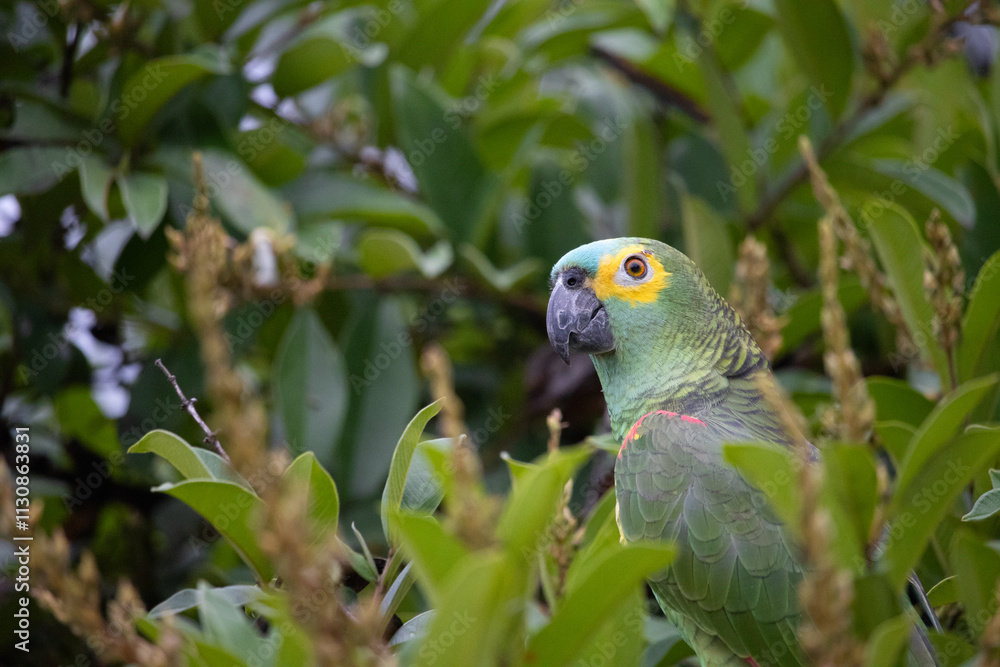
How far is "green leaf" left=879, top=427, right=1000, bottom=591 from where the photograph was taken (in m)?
0.93

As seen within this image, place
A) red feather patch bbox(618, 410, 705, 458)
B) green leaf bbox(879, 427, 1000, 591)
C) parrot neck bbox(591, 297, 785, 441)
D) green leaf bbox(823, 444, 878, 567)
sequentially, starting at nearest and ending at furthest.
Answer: green leaf bbox(823, 444, 878, 567), green leaf bbox(879, 427, 1000, 591), red feather patch bbox(618, 410, 705, 458), parrot neck bbox(591, 297, 785, 441)

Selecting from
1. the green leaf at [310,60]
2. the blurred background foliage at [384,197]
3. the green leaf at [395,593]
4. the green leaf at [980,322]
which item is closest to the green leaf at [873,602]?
the green leaf at [395,593]

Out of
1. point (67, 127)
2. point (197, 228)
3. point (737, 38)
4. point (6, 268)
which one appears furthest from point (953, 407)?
point (6, 268)

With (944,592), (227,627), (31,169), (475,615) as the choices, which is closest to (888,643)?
(475,615)

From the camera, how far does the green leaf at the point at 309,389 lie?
1839 mm

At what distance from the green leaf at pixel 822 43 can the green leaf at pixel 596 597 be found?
5.69ft

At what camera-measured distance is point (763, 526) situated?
1323 mm

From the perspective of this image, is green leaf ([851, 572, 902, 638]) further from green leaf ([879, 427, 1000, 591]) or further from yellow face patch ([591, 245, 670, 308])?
yellow face patch ([591, 245, 670, 308])

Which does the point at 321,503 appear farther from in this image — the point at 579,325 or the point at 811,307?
the point at 811,307

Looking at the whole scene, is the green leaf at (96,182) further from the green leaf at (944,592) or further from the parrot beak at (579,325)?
the green leaf at (944,592)

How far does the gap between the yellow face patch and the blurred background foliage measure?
1.10 feet

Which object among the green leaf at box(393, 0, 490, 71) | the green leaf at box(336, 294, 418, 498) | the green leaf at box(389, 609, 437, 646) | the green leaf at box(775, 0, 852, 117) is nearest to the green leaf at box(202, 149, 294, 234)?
the green leaf at box(336, 294, 418, 498)

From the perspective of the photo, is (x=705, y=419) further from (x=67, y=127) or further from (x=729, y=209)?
(x=67, y=127)

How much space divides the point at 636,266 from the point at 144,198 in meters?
1.13
